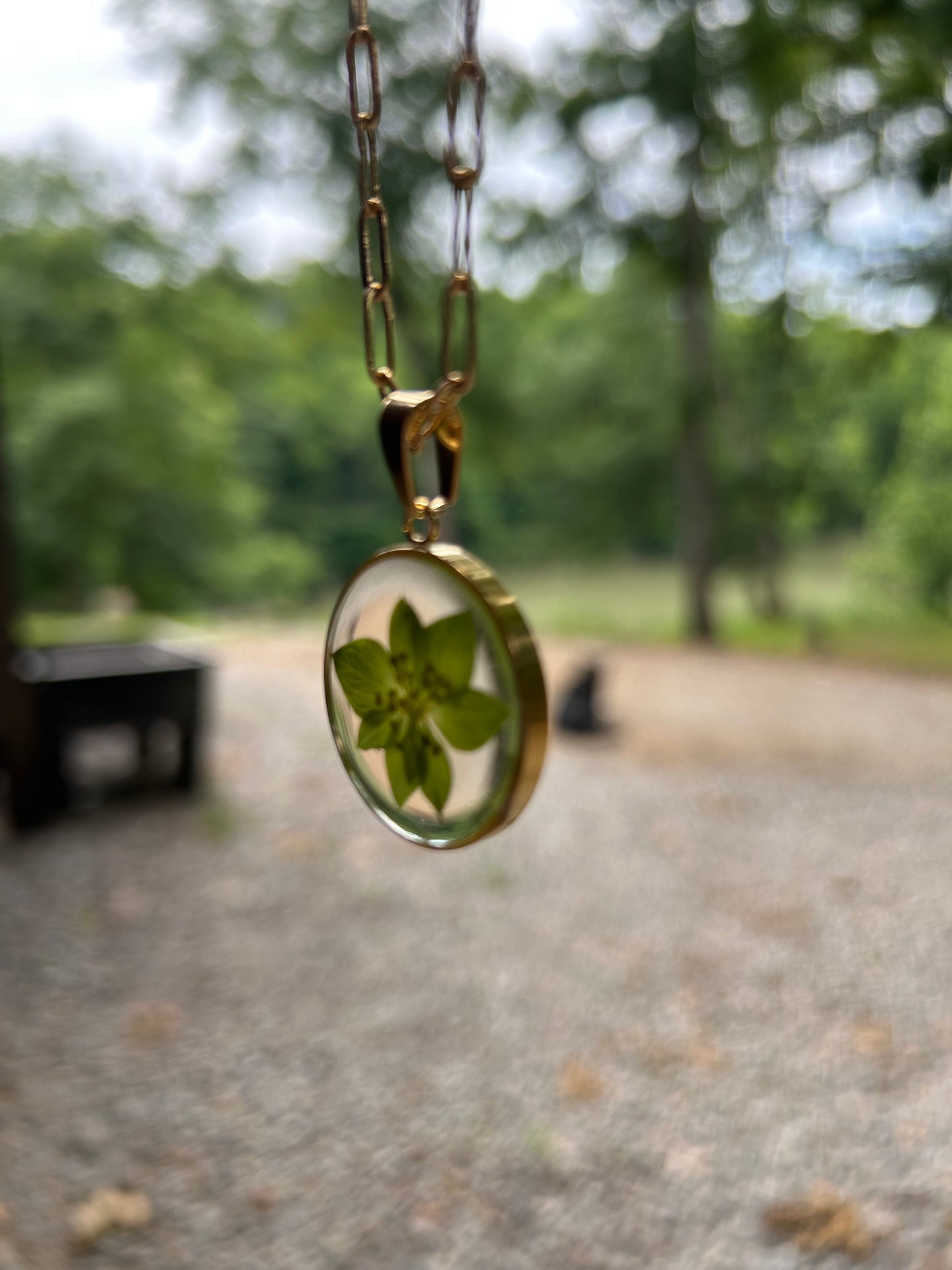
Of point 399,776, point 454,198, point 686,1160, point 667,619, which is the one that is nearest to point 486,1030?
point 686,1160

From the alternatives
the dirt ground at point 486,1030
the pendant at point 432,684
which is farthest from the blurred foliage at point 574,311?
the pendant at point 432,684

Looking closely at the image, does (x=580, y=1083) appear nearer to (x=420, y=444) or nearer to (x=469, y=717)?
(x=469, y=717)

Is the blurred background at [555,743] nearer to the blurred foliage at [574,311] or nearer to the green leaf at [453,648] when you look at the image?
the blurred foliage at [574,311]

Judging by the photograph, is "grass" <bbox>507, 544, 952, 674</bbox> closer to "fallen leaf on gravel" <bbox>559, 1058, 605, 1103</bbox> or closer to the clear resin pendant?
"fallen leaf on gravel" <bbox>559, 1058, 605, 1103</bbox>

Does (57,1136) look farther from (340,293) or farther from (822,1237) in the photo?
(340,293)

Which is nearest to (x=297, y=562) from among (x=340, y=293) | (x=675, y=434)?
(x=340, y=293)

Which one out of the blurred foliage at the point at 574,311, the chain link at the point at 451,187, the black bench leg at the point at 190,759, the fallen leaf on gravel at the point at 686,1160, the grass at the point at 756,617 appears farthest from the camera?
the grass at the point at 756,617

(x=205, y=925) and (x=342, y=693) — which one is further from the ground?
(x=342, y=693)
